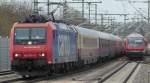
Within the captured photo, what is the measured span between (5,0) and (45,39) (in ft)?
164

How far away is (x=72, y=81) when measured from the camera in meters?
23.9

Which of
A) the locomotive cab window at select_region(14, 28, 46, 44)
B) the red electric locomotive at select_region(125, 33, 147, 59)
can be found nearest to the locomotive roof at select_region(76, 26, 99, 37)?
the locomotive cab window at select_region(14, 28, 46, 44)

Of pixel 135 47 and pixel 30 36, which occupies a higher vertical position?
pixel 30 36

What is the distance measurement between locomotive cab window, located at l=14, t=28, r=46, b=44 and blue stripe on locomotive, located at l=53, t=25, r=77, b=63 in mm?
829

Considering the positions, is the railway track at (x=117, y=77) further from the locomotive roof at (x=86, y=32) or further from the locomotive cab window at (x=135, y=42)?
the locomotive cab window at (x=135, y=42)

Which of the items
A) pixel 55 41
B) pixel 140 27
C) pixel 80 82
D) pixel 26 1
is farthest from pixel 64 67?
pixel 140 27

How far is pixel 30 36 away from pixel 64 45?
156 inches

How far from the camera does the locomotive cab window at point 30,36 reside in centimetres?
2503

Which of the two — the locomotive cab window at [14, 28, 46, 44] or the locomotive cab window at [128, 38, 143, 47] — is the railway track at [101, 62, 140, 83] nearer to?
the locomotive cab window at [14, 28, 46, 44]

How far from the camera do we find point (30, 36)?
25141mm

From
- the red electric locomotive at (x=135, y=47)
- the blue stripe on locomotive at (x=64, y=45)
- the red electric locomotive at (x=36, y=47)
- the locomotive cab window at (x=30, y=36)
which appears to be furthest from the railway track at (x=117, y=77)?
the red electric locomotive at (x=135, y=47)

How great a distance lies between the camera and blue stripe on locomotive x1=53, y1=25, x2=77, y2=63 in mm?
26119

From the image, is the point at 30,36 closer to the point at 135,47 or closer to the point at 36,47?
the point at 36,47

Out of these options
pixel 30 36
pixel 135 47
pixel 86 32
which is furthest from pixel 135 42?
pixel 30 36
